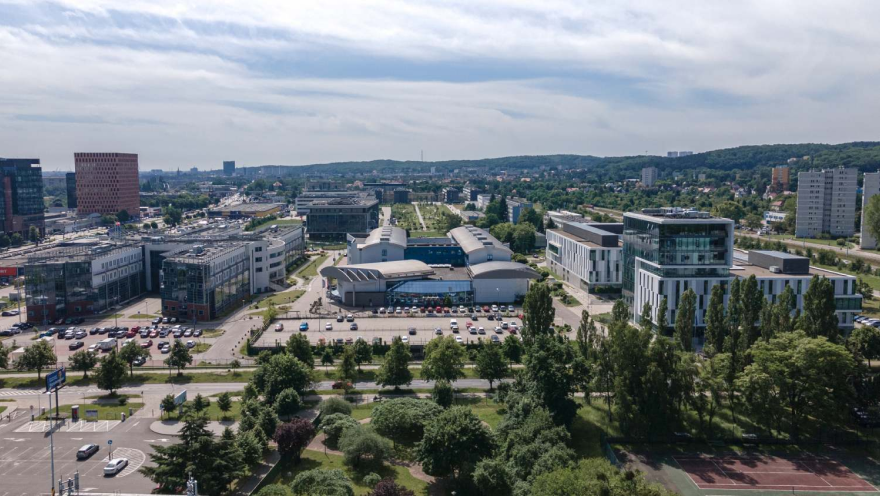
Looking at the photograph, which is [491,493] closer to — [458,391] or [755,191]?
[458,391]

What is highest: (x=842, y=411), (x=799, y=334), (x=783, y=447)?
(x=799, y=334)

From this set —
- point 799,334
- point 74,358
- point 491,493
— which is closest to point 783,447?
point 799,334

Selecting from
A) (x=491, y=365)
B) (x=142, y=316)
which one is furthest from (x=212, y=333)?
(x=491, y=365)

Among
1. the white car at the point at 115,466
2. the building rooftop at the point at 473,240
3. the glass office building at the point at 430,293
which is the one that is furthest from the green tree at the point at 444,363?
the building rooftop at the point at 473,240

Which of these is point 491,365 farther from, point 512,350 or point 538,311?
point 538,311

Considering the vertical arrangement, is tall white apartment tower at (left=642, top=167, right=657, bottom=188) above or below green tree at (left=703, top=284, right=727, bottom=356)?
above

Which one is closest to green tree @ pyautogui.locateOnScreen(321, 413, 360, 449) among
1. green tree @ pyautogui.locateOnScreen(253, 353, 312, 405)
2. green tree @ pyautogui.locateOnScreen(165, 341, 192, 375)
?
green tree @ pyautogui.locateOnScreen(253, 353, 312, 405)

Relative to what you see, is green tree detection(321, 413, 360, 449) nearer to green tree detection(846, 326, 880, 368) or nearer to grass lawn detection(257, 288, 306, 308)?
green tree detection(846, 326, 880, 368)
